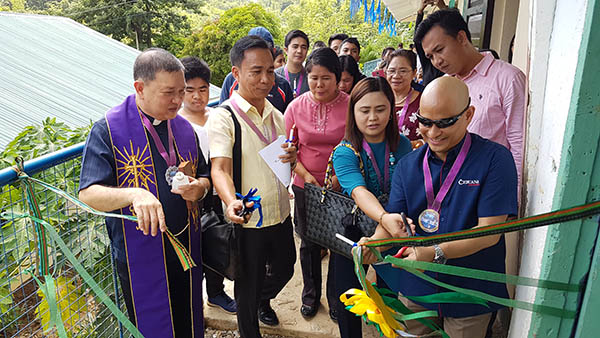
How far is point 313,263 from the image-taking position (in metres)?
3.13

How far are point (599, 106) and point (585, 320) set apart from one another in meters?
0.67

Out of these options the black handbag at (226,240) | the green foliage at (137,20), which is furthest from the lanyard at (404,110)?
the green foliage at (137,20)

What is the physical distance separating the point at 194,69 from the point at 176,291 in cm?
156

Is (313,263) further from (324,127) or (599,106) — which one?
(599,106)

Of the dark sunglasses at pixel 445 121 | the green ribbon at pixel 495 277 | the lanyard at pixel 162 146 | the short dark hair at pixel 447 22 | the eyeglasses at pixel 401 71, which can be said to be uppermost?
the short dark hair at pixel 447 22

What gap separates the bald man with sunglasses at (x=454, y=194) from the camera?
1576 mm

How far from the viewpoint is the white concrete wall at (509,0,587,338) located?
1.26 m

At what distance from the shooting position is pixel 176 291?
2.15m

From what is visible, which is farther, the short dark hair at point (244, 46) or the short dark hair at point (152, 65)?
the short dark hair at point (244, 46)

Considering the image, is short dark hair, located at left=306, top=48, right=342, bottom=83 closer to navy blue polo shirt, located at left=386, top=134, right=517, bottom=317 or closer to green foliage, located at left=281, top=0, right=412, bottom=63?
navy blue polo shirt, located at left=386, top=134, right=517, bottom=317

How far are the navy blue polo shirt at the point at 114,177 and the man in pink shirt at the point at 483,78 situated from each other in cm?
149

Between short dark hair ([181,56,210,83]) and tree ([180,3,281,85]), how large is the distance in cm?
1184

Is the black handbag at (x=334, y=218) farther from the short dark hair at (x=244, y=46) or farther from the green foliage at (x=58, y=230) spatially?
the green foliage at (x=58, y=230)

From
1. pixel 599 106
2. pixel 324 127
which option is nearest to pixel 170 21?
pixel 324 127
